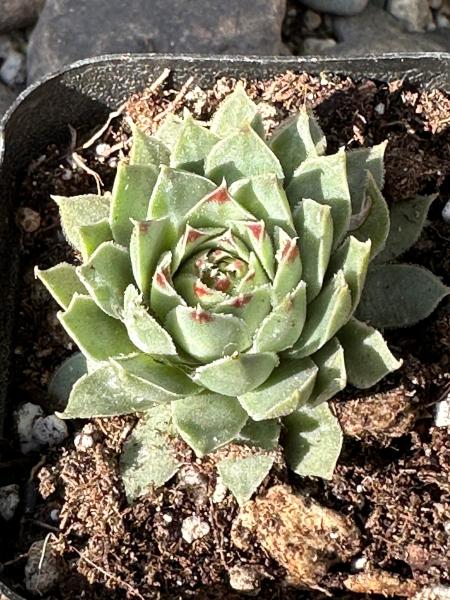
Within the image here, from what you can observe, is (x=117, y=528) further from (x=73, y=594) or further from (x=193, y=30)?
(x=193, y=30)

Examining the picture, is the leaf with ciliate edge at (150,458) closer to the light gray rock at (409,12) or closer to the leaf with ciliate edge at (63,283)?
the leaf with ciliate edge at (63,283)

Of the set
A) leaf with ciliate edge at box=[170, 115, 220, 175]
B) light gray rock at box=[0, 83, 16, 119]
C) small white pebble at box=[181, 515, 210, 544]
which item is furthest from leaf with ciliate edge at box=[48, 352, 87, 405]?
light gray rock at box=[0, 83, 16, 119]

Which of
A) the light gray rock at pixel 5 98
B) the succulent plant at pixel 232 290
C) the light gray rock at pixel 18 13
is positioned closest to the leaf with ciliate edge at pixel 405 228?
the succulent plant at pixel 232 290

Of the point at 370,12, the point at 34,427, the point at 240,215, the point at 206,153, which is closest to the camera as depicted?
Answer: the point at 240,215

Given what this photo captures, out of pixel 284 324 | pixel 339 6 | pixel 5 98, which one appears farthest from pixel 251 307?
pixel 339 6

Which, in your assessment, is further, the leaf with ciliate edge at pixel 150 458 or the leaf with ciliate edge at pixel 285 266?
the leaf with ciliate edge at pixel 150 458

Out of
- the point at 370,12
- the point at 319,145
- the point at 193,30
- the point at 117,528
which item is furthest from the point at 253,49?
the point at 117,528

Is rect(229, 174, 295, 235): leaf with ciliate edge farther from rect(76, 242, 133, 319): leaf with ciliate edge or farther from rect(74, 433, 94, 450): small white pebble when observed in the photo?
rect(74, 433, 94, 450): small white pebble
